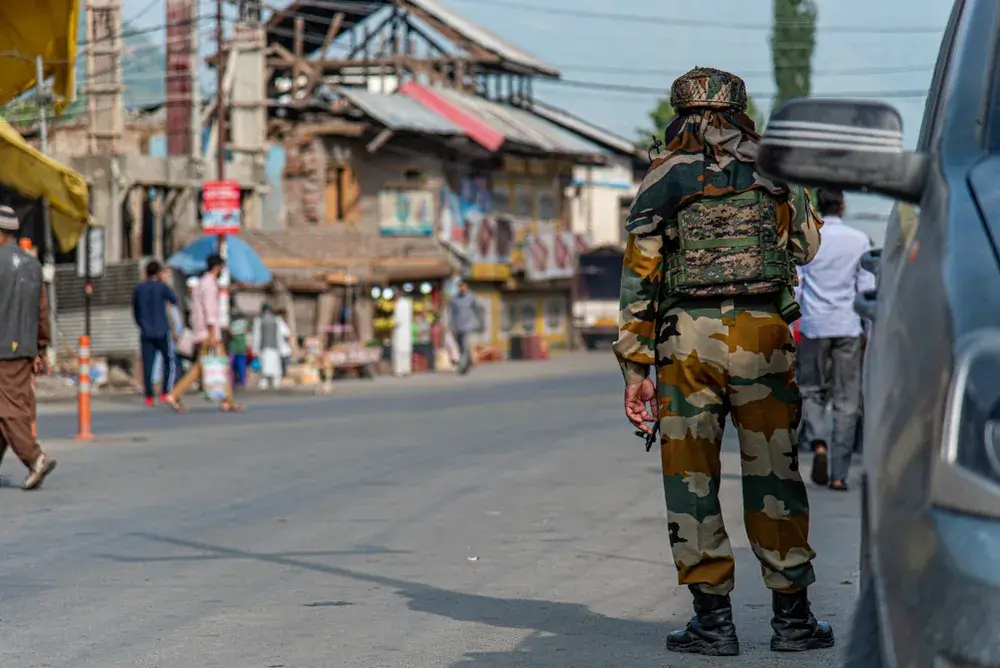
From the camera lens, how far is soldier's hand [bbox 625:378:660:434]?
6.13 meters

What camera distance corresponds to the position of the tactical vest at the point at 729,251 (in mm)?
6055

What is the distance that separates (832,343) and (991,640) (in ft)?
31.0

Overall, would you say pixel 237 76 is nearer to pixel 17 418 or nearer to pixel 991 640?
pixel 17 418

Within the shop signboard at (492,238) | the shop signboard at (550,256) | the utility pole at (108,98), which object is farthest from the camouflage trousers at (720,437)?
the shop signboard at (550,256)

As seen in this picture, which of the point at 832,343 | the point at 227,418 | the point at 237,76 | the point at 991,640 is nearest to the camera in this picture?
the point at 991,640

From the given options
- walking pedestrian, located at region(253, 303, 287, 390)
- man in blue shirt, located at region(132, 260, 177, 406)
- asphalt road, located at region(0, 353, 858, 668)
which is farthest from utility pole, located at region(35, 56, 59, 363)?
asphalt road, located at region(0, 353, 858, 668)

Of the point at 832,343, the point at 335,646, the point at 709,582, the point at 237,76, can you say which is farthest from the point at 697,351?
the point at 237,76

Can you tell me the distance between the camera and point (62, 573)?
28.0ft

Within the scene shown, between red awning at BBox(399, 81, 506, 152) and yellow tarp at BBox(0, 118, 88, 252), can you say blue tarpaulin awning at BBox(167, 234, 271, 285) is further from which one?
red awning at BBox(399, 81, 506, 152)

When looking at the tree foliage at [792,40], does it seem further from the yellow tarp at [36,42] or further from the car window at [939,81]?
the car window at [939,81]

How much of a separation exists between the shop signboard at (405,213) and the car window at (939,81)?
4554cm

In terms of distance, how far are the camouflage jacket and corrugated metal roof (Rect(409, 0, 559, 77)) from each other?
48657mm

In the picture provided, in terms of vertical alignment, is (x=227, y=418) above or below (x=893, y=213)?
below

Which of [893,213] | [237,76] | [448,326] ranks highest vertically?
[237,76]
